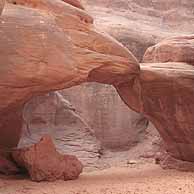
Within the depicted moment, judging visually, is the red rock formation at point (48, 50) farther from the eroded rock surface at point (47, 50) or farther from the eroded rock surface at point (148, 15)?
the eroded rock surface at point (148, 15)

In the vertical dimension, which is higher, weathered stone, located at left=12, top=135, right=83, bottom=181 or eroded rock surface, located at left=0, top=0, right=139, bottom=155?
eroded rock surface, located at left=0, top=0, right=139, bottom=155

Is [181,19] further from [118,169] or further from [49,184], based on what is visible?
[49,184]

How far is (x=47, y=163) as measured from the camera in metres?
8.64

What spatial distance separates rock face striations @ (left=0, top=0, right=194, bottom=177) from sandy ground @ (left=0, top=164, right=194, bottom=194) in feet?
4.79

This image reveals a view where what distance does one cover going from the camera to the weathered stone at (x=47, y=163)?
8.54 meters

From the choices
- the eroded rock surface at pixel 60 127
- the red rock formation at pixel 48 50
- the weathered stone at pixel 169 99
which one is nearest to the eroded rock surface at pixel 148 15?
the eroded rock surface at pixel 60 127

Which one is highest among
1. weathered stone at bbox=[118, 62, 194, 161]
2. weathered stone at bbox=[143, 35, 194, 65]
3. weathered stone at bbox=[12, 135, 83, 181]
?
weathered stone at bbox=[143, 35, 194, 65]

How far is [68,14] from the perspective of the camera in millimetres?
7820

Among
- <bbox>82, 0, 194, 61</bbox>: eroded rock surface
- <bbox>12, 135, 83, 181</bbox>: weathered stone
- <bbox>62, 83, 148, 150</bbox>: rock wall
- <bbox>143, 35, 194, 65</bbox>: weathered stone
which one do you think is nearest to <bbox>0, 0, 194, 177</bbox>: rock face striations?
<bbox>143, 35, 194, 65</bbox>: weathered stone

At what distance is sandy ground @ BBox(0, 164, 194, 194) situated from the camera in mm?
7258

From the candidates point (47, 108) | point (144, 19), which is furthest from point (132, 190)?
point (144, 19)

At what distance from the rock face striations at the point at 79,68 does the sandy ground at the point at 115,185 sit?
1.46 metres

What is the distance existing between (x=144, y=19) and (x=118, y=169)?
7.33m

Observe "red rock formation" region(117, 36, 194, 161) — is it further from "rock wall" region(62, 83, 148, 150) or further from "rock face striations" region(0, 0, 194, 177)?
"rock wall" region(62, 83, 148, 150)
